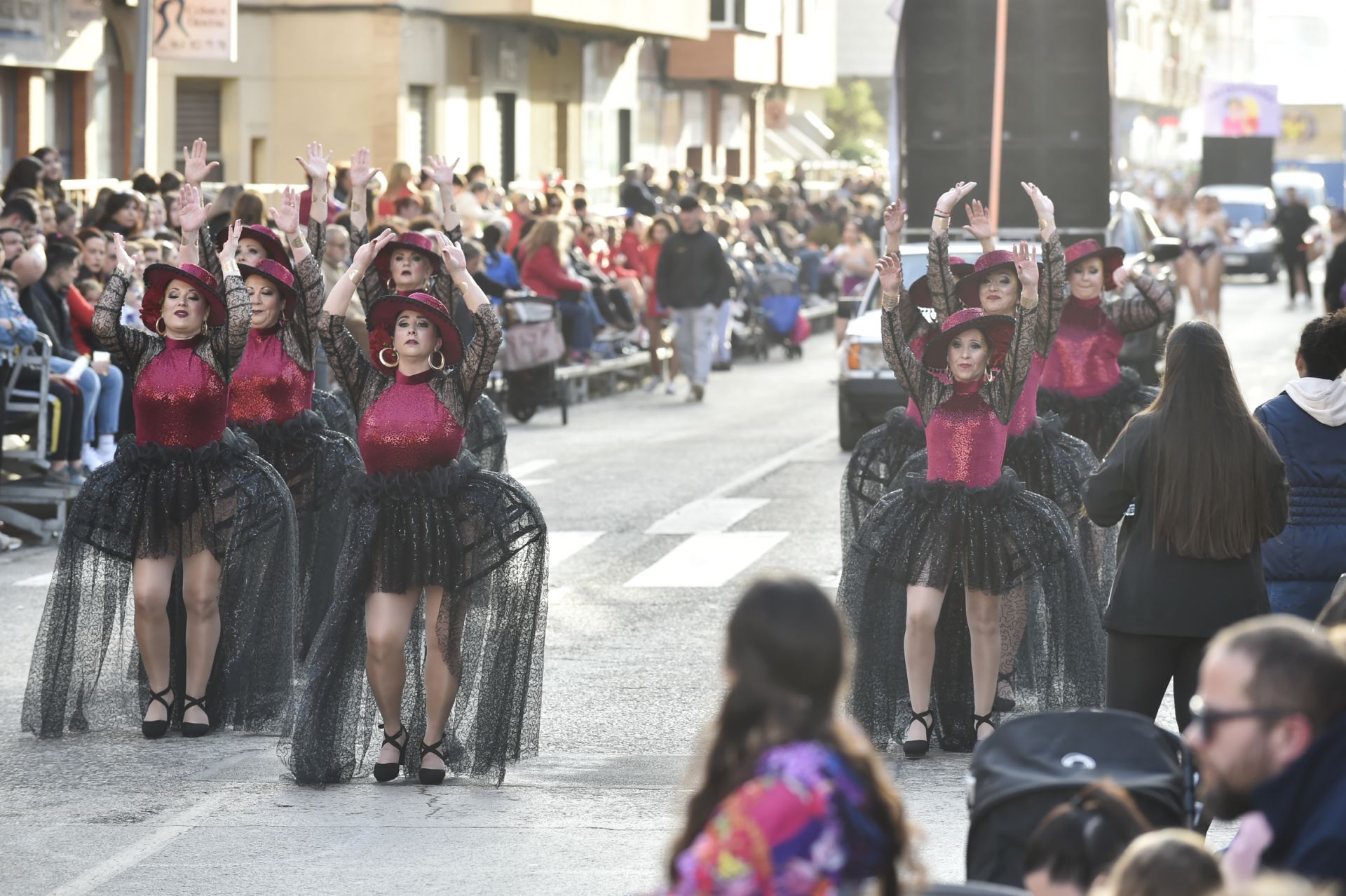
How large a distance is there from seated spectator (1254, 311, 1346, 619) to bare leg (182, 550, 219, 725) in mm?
4122

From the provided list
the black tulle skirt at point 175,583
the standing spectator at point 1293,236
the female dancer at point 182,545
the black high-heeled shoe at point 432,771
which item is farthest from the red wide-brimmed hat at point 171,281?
the standing spectator at point 1293,236

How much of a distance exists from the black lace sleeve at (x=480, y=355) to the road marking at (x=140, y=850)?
5.57 feet

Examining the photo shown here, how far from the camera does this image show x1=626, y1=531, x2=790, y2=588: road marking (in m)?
13.1

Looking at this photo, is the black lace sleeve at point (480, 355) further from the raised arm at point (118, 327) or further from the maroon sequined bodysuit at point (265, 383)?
the maroon sequined bodysuit at point (265, 383)

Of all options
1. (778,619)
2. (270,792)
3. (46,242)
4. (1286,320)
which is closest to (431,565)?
(270,792)

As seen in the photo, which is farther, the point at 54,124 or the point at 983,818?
the point at 54,124

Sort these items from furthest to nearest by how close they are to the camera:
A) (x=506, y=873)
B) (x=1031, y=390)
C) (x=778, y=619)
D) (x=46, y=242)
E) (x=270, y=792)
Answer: (x=46, y=242), (x=1031, y=390), (x=270, y=792), (x=506, y=873), (x=778, y=619)

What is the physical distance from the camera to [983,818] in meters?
5.21

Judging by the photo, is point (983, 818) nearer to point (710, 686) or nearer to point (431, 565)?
point (431, 565)

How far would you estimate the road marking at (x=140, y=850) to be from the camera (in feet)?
23.4

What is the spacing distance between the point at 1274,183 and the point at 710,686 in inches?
2068

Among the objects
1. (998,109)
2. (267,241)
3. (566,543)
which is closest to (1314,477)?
(267,241)

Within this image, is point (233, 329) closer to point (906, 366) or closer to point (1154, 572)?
point (906, 366)

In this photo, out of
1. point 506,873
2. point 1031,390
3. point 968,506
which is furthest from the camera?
point 1031,390
